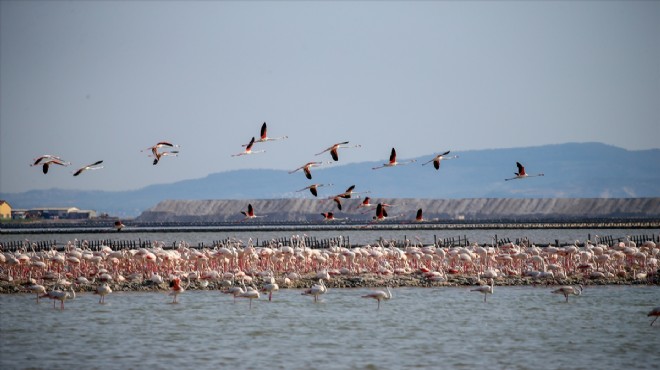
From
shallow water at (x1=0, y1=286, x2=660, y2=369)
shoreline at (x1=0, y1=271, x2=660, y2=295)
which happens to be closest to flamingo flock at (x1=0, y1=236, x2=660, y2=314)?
shoreline at (x1=0, y1=271, x2=660, y2=295)

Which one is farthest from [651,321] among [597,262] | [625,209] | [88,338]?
[625,209]

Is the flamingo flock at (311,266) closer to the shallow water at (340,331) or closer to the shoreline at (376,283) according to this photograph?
the shoreline at (376,283)

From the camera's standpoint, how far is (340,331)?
29.8 m

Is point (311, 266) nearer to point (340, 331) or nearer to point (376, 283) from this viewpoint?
point (376, 283)

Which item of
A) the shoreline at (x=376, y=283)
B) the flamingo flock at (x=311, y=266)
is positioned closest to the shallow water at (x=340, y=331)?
the shoreline at (x=376, y=283)

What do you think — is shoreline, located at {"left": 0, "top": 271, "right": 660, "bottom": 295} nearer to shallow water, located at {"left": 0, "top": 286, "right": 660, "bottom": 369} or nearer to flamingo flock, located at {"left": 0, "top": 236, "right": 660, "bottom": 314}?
flamingo flock, located at {"left": 0, "top": 236, "right": 660, "bottom": 314}

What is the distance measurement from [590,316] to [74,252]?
2207cm

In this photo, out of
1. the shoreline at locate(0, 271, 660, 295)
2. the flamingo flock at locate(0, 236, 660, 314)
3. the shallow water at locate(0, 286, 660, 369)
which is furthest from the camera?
the flamingo flock at locate(0, 236, 660, 314)

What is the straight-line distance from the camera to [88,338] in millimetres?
28438

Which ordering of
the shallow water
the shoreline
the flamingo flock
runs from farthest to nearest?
the flamingo flock, the shoreline, the shallow water

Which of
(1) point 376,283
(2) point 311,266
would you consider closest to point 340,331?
(1) point 376,283

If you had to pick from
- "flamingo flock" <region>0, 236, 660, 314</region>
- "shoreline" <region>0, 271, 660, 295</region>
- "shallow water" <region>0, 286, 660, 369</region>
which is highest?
"flamingo flock" <region>0, 236, 660, 314</region>

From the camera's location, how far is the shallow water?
2505 centimetres

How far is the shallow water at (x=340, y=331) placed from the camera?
25.0 metres
